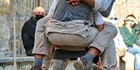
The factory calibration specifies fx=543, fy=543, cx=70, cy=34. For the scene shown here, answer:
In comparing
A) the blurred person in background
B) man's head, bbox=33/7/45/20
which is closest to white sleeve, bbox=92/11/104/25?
man's head, bbox=33/7/45/20

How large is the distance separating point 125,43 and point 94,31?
18.7 feet

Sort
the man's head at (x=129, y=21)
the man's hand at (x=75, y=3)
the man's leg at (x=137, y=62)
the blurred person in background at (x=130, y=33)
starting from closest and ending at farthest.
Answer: the man's hand at (x=75, y=3) → the man's leg at (x=137, y=62) → the blurred person in background at (x=130, y=33) → the man's head at (x=129, y=21)

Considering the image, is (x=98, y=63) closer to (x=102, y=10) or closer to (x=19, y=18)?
(x=102, y=10)

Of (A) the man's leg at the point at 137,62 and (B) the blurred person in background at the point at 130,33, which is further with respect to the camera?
(B) the blurred person in background at the point at 130,33

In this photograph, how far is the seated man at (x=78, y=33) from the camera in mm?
4641

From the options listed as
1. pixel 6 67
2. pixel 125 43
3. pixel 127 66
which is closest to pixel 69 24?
pixel 6 67

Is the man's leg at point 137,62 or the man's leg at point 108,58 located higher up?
the man's leg at point 108,58

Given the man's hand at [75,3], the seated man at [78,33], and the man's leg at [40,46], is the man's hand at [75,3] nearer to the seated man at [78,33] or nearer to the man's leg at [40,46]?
the seated man at [78,33]

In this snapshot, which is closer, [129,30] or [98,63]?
[98,63]

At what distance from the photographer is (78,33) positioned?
4.63 m

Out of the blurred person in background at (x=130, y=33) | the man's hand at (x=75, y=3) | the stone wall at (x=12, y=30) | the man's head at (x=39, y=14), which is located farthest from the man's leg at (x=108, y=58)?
the blurred person in background at (x=130, y=33)

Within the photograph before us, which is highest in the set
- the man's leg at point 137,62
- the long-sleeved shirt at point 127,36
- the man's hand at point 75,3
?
the man's hand at point 75,3

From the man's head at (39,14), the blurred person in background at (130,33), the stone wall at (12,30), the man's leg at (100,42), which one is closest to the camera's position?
the man's leg at (100,42)

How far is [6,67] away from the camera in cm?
865
